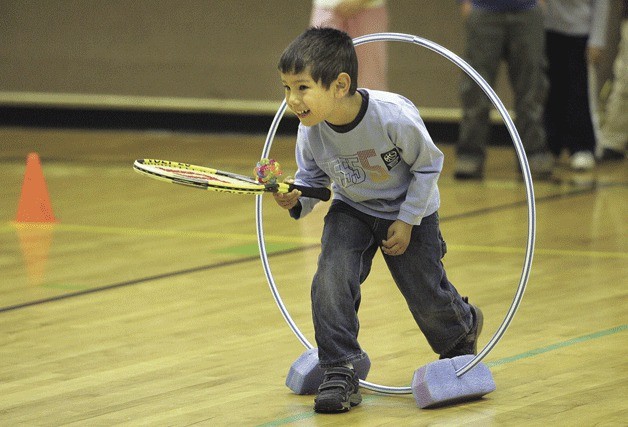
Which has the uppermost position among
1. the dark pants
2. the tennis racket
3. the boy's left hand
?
the tennis racket

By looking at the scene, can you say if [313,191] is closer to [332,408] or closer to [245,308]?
[332,408]

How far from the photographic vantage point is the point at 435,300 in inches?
157

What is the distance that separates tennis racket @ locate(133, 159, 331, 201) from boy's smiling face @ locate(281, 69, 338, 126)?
0.22 m

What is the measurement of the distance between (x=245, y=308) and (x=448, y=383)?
61.9 inches

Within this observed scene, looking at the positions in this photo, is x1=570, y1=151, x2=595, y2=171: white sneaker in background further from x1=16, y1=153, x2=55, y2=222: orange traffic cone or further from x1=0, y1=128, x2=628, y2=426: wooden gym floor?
x1=16, y1=153, x2=55, y2=222: orange traffic cone

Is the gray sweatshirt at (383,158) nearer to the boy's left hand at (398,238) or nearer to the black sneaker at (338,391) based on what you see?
the boy's left hand at (398,238)

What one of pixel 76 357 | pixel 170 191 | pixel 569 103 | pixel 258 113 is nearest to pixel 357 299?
pixel 76 357

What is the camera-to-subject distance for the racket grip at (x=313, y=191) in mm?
3828

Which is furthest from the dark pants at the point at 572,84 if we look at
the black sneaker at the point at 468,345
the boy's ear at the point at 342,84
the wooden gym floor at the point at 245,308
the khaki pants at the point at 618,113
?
the boy's ear at the point at 342,84

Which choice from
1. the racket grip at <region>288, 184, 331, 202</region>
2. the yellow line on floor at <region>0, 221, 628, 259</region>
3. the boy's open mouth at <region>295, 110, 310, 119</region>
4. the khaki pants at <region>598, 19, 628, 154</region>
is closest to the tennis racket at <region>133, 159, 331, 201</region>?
the racket grip at <region>288, 184, 331, 202</region>

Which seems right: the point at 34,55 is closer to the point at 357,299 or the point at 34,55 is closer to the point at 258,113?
the point at 258,113

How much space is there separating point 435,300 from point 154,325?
1.43 m

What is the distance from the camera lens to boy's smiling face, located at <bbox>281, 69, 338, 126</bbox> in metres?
3.76

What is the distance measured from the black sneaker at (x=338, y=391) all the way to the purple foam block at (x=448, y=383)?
0.18 meters
